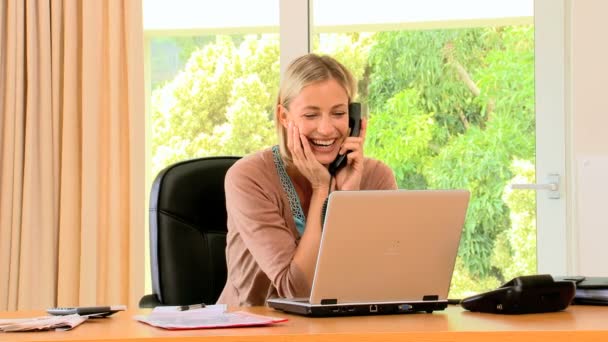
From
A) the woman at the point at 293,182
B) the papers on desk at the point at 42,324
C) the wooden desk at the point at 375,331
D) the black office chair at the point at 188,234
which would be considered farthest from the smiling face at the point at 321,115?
the papers on desk at the point at 42,324

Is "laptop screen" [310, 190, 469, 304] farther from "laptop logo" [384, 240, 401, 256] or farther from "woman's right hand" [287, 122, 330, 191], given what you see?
"woman's right hand" [287, 122, 330, 191]

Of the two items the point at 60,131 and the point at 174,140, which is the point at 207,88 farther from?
the point at 60,131

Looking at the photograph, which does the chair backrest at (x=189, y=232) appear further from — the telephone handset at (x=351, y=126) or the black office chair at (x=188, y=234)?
the telephone handset at (x=351, y=126)

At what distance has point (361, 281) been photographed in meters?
1.61

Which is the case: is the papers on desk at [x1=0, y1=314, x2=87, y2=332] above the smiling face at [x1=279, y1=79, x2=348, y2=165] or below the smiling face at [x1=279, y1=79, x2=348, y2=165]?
below

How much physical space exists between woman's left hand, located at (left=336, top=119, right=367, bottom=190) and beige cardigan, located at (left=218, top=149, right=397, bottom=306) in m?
0.18

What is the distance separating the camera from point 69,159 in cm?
327

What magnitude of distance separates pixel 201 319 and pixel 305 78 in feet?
3.26

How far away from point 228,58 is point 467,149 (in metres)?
0.99

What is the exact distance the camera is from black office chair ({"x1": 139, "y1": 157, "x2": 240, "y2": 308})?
235 cm

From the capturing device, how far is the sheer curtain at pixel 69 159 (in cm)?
326

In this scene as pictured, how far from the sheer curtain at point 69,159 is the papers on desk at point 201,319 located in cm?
169

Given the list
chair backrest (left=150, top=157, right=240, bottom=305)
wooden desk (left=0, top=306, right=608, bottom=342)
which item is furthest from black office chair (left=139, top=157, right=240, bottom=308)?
wooden desk (left=0, top=306, right=608, bottom=342)

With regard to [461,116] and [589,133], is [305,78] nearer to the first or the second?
[461,116]
